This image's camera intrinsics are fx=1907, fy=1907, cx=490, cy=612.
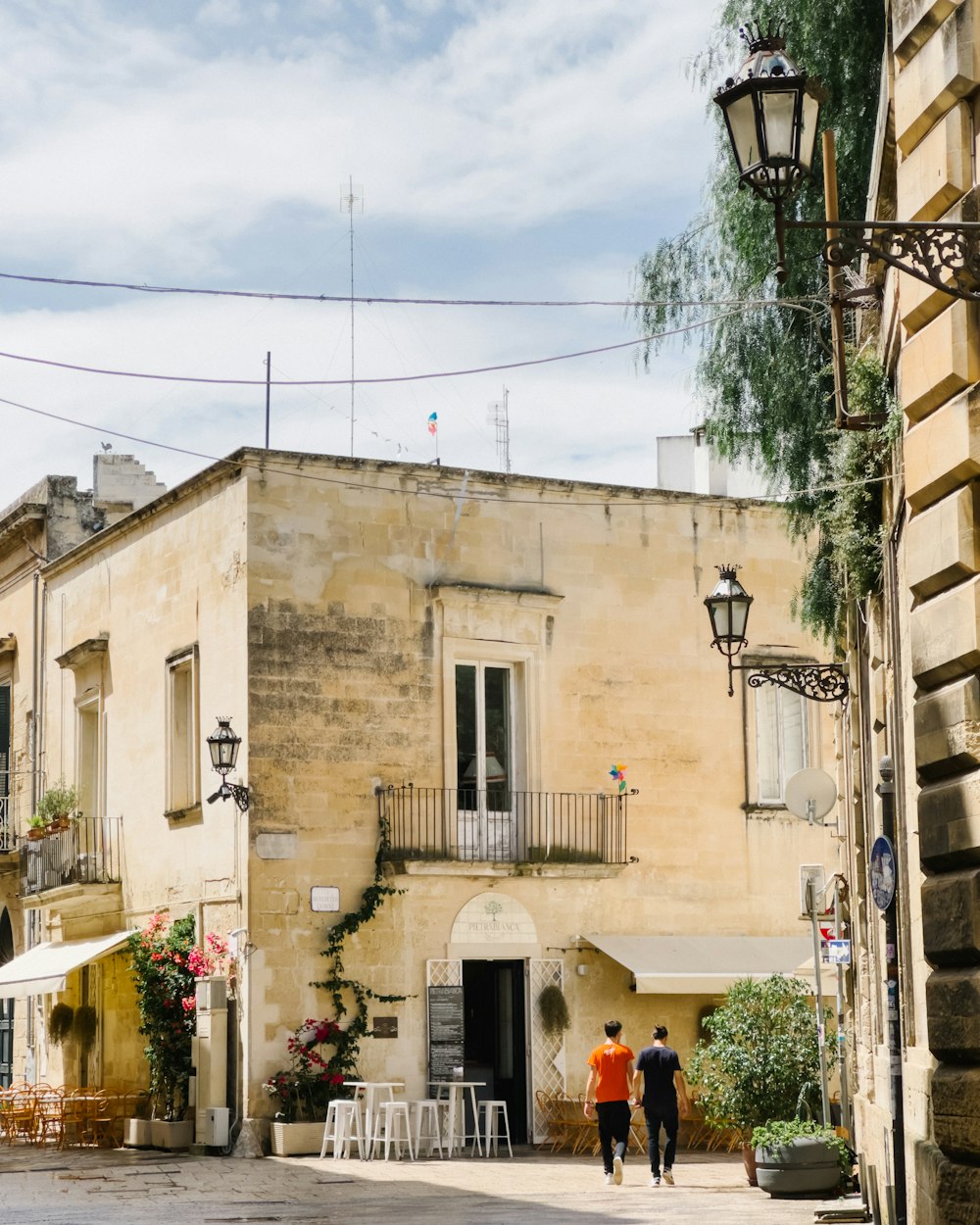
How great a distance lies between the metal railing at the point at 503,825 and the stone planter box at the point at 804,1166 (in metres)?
6.91

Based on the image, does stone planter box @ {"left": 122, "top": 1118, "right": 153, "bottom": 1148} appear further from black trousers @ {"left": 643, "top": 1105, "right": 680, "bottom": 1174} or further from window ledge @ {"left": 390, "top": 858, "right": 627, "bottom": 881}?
black trousers @ {"left": 643, "top": 1105, "right": 680, "bottom": 1174}

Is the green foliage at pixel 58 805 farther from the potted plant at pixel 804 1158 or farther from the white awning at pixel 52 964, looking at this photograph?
the potted plant at pixel 804 1158

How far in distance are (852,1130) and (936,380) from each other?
864cm

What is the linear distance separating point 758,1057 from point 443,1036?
540 centimetres

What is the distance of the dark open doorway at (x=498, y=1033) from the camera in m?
20.9

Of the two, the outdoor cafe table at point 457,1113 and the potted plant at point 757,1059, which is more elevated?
the potted plant at point 757,1059

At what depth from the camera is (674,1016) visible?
70.9ft

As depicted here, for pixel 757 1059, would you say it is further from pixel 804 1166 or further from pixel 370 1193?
pixel 370 1193

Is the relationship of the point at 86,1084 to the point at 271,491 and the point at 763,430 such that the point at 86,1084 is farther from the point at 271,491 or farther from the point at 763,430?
the point at 763,430

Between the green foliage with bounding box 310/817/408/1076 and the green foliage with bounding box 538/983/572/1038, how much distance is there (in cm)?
169

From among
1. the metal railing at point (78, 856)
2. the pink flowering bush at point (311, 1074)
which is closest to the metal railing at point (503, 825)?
the pink flowering bush at point (311, 1074)

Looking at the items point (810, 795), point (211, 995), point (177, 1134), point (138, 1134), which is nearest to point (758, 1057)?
point (810, 795)

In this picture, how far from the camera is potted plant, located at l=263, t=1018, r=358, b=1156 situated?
19.1 m

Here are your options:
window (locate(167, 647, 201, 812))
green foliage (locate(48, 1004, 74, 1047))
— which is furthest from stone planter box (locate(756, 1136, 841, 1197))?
green foliage (locate(48, 1004, 74, 1047))
